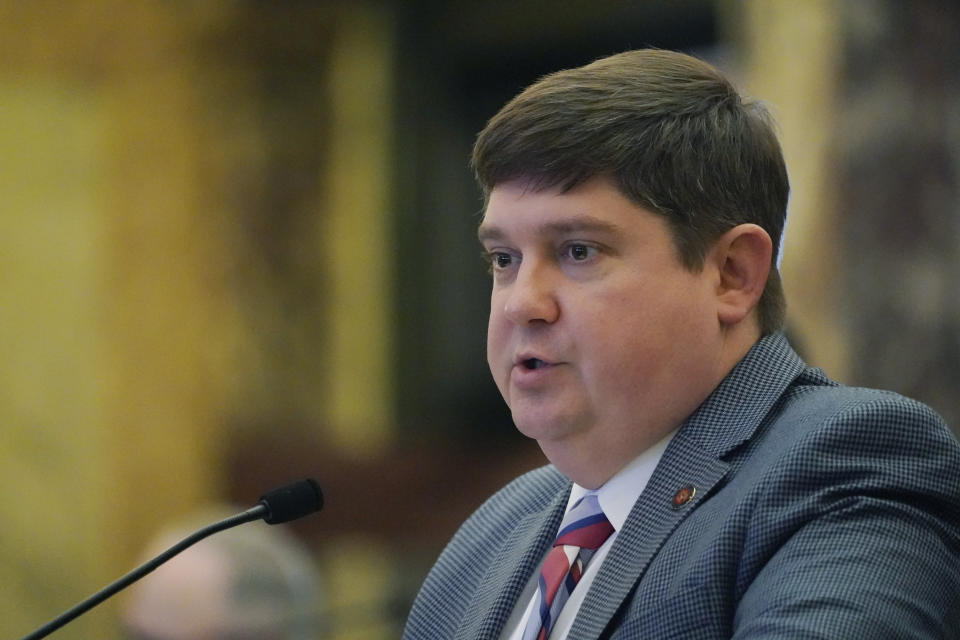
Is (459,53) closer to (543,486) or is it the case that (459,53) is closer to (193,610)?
(193,610)

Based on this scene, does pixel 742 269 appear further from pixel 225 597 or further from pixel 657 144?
pixel 225 597

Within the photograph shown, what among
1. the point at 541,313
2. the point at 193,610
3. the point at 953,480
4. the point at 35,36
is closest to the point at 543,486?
the point at 541,313

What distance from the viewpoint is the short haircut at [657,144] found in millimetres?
1913

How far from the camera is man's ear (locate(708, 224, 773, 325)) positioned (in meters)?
1.99

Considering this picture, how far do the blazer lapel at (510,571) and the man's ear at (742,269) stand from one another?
1.40 ft

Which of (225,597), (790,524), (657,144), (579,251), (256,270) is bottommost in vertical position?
(225,597)

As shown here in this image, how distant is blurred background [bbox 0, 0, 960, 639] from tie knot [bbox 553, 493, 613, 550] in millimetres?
3015

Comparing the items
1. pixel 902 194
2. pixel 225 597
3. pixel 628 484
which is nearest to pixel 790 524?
pixel 628 484

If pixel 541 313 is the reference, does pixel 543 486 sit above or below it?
below

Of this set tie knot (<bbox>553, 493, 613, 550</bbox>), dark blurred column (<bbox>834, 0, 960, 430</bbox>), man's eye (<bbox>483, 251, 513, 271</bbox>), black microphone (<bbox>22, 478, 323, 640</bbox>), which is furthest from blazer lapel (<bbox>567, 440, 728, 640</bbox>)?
dark blurred column (<bbox>834, 0, 960, 430</bbox>)

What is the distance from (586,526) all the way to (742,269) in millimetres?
429

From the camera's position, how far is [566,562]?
1.96 meters

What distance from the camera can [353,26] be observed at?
6711mm

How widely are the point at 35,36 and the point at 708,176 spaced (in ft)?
15.3
